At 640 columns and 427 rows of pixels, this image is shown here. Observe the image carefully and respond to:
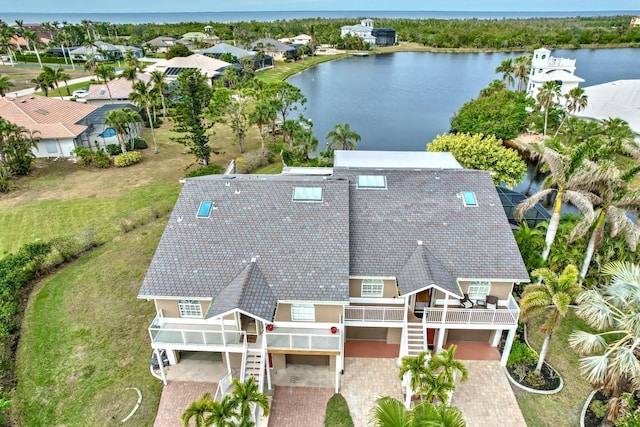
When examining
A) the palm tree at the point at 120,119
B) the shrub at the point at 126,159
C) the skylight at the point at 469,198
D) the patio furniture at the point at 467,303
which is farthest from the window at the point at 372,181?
the shrub at the point at 126,159

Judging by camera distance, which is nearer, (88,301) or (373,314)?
(373,314)

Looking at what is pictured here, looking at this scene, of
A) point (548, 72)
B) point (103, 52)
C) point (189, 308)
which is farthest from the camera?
point (103, 52)

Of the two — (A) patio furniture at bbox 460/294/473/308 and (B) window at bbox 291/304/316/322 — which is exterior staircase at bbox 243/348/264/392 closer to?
(B) window at bbox 291/304/316/322

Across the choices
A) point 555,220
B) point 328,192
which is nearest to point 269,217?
point 328,192

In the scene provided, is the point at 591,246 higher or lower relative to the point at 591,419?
higher

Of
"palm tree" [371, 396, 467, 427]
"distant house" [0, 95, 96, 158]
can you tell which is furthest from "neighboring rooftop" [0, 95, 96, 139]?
"palm tree" [371, 396, 467, 427]

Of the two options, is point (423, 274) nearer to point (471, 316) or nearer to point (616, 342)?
point (471, 316)

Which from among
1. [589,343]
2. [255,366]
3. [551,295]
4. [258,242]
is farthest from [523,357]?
[258,242]
